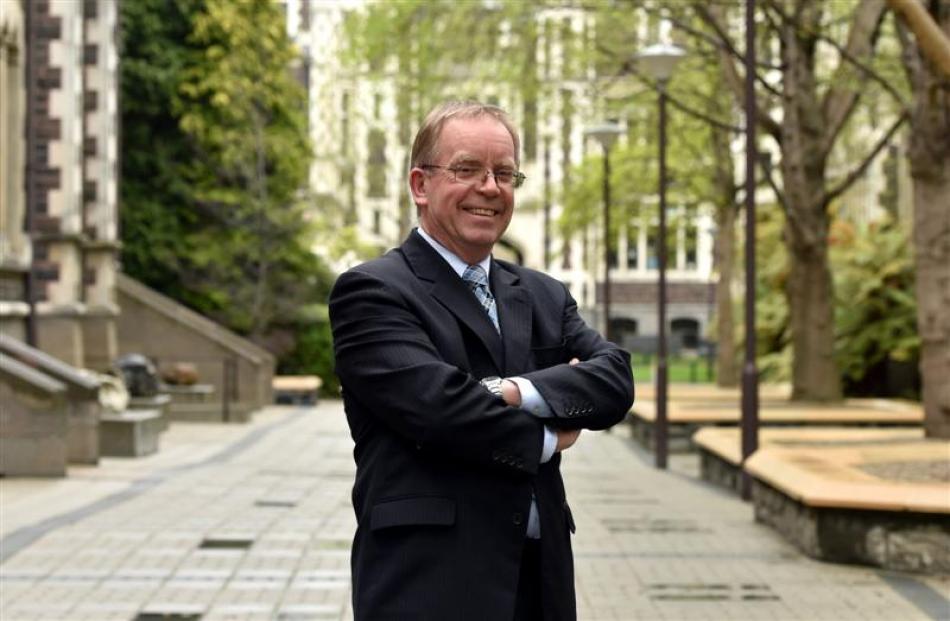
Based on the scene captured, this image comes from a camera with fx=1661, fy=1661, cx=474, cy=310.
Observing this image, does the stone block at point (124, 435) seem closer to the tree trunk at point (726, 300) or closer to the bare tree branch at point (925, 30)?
the bare tree branch at point (925, 30)

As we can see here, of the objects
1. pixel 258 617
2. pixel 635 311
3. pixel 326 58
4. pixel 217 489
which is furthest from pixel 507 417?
pixel 635 311

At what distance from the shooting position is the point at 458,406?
11.6 feet

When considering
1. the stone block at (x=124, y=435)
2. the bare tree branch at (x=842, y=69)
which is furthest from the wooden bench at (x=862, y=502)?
the stone block at (x=124, y=435)

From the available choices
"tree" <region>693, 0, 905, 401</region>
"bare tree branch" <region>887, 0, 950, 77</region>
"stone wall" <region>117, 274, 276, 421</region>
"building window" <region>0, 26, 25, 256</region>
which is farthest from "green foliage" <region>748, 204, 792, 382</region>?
"bare tree branch" <region>887, 0, 950, 77</region>

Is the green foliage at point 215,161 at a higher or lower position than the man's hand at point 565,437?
higher

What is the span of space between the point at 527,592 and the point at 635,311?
74455 mm

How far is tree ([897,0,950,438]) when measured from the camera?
14914 mm

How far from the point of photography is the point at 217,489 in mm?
15742

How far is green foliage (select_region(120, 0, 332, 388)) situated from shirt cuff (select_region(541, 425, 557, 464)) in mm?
32241

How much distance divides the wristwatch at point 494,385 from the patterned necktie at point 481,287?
7.2 inches

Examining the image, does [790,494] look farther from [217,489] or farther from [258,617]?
[217,489]

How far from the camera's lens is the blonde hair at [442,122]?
3.72 metres

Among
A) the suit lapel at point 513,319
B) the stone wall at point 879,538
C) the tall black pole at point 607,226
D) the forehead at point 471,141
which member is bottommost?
the stone wall at point 879,538

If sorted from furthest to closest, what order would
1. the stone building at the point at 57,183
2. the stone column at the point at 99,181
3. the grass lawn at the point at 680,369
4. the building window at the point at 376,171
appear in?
the building window at the point at 376,171, the grass lawn at the point at 680,369, the stone column at the point at 99,181, the stone building at the point at 57,183
